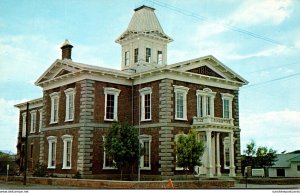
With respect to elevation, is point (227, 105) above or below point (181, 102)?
above

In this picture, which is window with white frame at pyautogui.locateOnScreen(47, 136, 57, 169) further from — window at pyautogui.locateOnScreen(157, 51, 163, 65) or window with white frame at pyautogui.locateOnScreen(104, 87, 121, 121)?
window at pyautogui.locateOnScreen(157, 51, 163, 65)

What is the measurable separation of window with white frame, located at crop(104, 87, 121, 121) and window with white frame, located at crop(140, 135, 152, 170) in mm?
2580

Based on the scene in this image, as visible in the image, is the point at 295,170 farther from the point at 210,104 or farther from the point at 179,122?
the point at 179,122

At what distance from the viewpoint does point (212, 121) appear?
31312 millimetres

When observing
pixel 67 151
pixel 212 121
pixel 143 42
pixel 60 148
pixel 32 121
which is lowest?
pixel 67 151

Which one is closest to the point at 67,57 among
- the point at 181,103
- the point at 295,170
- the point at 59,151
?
the point at 59,151

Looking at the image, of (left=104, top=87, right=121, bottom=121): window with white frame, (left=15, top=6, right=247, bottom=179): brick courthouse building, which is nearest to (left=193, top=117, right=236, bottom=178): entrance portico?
(left=15, top=6, right=247, bottom=179): brick courthouse building

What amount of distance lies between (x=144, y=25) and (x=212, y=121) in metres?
11.6

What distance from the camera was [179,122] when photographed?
3119cm

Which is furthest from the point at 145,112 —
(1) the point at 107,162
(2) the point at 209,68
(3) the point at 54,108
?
(3) the point at 54,108

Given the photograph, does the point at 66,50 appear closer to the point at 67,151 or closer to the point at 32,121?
the point at 67,151

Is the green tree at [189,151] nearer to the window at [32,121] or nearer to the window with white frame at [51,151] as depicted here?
the window with white frame at [51,151]

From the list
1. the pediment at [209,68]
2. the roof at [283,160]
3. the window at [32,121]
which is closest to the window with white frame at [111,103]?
the pediment at [209,68]

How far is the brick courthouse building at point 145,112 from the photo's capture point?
30688 millimetres
